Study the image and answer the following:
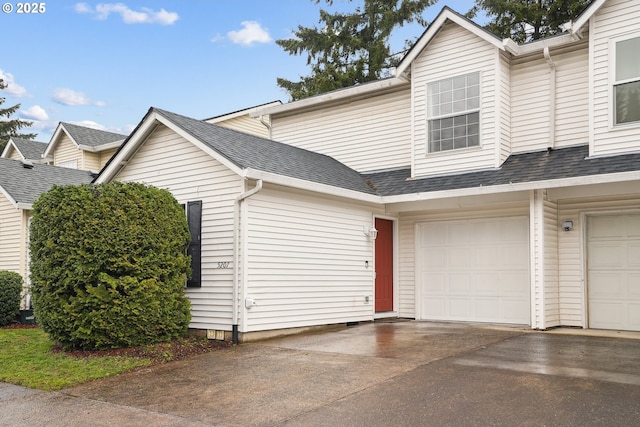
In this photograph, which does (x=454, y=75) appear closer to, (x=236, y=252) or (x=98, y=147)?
(x=236, y=252)

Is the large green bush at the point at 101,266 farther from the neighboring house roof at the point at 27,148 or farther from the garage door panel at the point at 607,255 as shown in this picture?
the neighboring house roof at the point at 27,148

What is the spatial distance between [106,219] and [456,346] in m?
5.44

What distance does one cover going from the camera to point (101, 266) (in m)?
8.14

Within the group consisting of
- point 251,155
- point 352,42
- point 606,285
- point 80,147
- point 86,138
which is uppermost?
point 352,42

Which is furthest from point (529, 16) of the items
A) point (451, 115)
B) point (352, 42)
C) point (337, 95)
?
point (451, 115)

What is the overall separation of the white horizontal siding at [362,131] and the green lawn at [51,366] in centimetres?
725

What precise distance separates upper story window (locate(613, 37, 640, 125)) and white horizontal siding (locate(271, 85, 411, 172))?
4.31 m

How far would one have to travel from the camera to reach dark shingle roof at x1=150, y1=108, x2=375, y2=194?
9.79m

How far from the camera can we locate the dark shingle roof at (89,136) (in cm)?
2221

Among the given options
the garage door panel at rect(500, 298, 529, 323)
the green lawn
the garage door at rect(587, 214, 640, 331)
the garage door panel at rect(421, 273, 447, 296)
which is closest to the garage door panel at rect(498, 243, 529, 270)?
the garage door panel at rect(500, 298, 529, 323)

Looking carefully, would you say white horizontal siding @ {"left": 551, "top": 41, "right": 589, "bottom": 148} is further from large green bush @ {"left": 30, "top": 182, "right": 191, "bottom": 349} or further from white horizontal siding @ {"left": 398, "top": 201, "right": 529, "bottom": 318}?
large green bush @ {"left": 30, "top": 182, "right": 191, "bottom": 349}

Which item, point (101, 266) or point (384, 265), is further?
point (384, 265)

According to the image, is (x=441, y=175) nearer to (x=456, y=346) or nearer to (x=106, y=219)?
(x=456, y=346)

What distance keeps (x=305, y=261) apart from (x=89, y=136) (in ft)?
52.8
